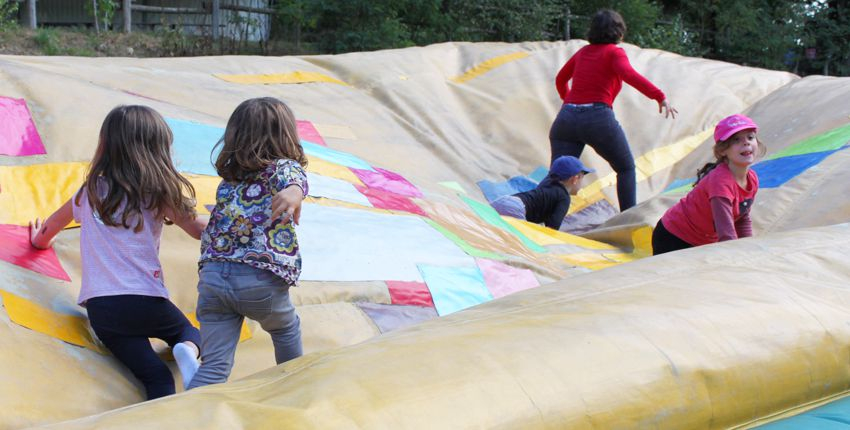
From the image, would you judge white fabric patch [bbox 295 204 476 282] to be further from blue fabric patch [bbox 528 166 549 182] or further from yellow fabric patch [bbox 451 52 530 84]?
yellow fabric patch [bbox 451 52 530 84]

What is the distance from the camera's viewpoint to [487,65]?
19.7 ft

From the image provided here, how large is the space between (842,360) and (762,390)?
0.86 feet

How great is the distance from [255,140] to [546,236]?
2.03 m

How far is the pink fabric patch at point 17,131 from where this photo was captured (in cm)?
304

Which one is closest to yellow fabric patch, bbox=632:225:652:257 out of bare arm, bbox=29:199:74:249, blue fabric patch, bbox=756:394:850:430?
blue fabric patch, bbox=756:394:850:430

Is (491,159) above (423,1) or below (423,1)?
below

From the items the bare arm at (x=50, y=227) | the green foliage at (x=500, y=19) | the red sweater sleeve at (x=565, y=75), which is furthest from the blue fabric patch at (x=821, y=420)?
the green foliage at (x=500, y=19)

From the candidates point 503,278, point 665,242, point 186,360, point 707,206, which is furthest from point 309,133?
point 186,360

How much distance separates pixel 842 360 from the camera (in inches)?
87.5

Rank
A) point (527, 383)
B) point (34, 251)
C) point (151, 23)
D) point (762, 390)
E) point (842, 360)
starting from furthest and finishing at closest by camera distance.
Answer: point (151, 23) < point (34, 251) < point (842, 360) < point (762, 390) < point (527, 383)

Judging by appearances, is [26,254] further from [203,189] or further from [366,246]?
[366,246]

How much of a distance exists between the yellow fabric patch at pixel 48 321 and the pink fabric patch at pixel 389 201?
1325 mm

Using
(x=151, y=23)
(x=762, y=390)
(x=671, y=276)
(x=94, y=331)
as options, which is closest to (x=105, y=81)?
(x=94, y=331)

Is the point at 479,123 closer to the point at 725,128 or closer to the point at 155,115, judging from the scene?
the point at 725,128
